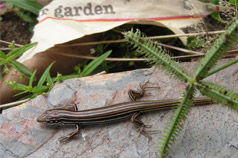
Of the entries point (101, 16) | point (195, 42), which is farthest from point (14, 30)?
point (195, 42)

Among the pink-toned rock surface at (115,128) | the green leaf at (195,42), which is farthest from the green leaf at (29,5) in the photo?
the green leaf at (195,42)

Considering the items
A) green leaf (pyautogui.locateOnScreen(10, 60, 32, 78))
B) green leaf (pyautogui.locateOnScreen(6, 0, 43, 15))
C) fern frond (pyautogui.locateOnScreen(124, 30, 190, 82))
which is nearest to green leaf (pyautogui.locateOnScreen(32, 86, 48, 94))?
green leaf (pyautogui.locateOnScreen(10, 60, 32, 78))

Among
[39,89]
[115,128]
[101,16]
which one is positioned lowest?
[115,128]

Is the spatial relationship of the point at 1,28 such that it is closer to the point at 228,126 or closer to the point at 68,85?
the point at 68,85

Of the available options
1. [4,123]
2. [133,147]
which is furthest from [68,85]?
[133,147]

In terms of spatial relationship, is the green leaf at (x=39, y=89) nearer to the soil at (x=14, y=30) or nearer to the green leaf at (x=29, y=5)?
the soil at (x=14, y=30)

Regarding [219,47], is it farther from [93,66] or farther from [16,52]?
[16,52]
